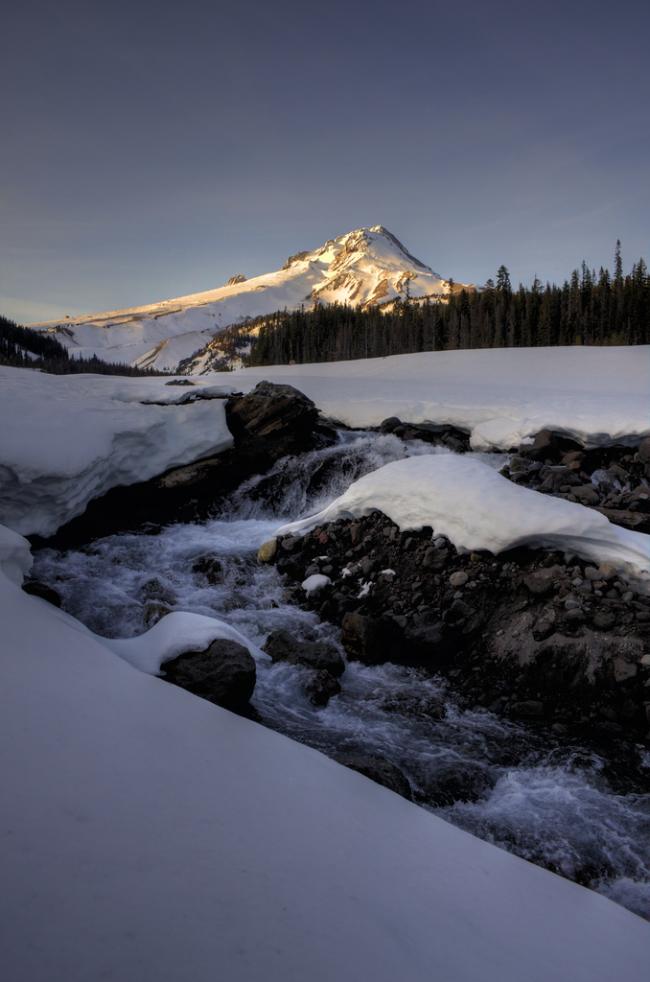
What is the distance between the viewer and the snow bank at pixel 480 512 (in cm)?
646

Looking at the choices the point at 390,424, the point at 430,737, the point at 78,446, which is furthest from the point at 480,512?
the point at 78,446

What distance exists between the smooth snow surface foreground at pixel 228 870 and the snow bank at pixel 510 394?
10.0m

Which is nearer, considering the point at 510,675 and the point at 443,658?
the point at 510,675

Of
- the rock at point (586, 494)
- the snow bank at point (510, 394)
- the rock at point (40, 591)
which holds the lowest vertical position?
the rock at point (40, 591)

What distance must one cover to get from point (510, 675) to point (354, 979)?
15.6ft

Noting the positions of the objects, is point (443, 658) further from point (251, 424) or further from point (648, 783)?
point (251, 424)

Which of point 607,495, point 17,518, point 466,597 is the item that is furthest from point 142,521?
point 607,495

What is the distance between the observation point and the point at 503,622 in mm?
6328

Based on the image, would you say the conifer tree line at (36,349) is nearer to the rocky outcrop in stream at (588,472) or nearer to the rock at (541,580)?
the rocky outcrop in stream at (588,472)

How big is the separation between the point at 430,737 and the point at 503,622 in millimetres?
1943

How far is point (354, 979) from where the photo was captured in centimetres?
158

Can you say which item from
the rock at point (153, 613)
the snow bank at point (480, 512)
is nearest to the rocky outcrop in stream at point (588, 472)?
the snow bank at point (480, 512)

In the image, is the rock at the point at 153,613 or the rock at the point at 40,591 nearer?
the rock at the point at 40,591

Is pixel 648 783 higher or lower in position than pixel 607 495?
lower
